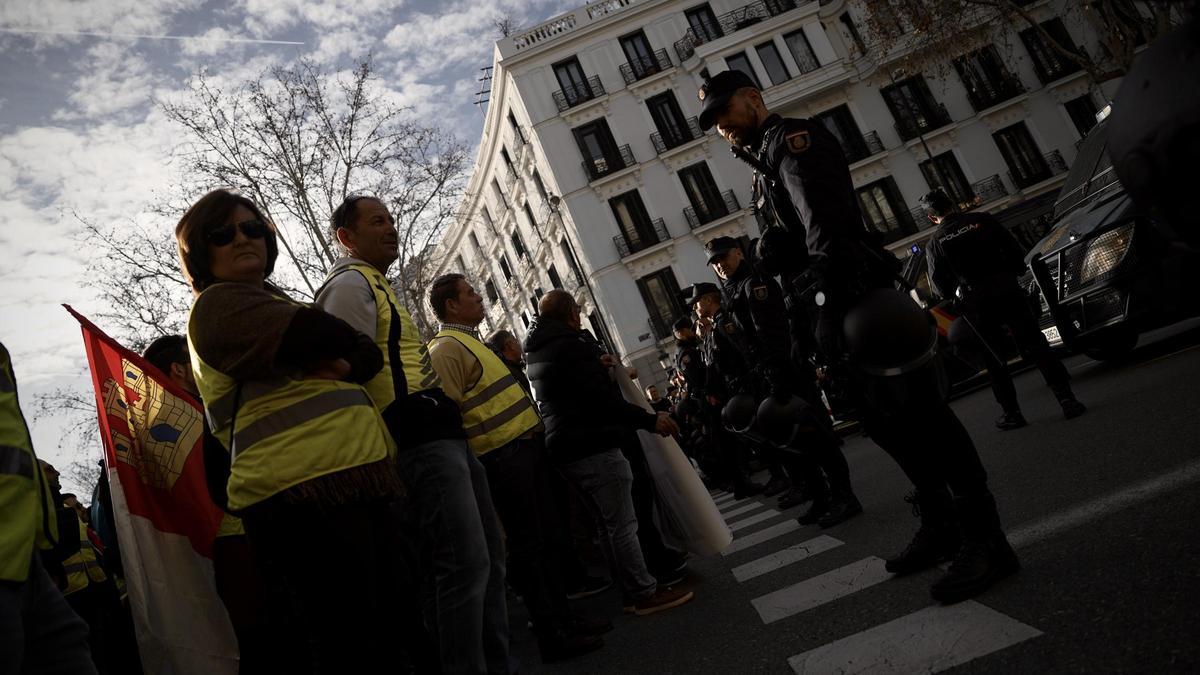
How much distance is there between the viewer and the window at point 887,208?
30.5 meters

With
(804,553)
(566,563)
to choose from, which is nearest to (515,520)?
(566,563)

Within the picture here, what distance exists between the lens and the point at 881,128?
3123cm

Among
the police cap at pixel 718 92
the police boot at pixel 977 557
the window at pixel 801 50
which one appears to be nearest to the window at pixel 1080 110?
the window at pixel 801 50

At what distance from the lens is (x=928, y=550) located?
3.07 meters

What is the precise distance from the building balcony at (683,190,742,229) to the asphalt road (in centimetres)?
2578

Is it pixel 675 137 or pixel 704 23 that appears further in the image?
pixel 704 23

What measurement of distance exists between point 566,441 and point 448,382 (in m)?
0.84

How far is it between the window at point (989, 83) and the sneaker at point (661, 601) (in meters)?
32.7

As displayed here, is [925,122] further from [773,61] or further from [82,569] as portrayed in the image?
[82,569]

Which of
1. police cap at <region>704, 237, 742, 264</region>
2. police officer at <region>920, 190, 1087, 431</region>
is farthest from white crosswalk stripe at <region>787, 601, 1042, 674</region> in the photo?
police officer at <region>920, 190, 1087, 431</region>

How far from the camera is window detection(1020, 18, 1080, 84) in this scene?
3112cm

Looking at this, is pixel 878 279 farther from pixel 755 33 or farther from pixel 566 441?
pixel 755 33

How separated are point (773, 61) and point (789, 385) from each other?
96.5ft

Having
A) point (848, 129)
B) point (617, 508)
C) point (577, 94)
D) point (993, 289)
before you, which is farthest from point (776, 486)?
point (848, 129)
